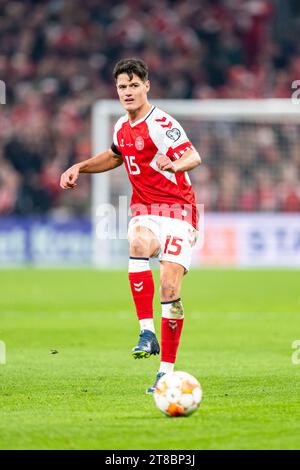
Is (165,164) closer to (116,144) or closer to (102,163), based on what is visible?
(116,144)

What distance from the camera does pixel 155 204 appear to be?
26.8 feet

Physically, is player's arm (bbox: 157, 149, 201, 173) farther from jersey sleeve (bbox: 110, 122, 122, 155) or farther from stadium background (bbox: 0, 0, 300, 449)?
stadium background (bbox: 0, 0, 300, 449)

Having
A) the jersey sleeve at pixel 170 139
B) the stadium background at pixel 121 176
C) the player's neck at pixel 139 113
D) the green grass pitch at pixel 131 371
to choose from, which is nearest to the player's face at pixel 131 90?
the player's neck at pixel 139 113

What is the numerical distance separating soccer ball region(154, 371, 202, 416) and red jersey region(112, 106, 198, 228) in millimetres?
1751

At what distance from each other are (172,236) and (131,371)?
175 cm

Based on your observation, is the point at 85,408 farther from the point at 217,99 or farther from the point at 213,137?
the point at 217,99

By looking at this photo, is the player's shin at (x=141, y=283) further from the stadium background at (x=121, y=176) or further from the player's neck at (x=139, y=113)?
the stadium background at (x=121, y=176)

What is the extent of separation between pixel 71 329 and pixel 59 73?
49.2 feet

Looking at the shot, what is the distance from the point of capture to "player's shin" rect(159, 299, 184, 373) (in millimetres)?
7750

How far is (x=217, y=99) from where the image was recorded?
2747cm

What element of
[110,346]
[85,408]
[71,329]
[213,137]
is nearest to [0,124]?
[213,137]

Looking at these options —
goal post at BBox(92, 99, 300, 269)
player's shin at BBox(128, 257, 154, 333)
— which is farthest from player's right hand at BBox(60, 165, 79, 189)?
goal post at BBox(92, 99, 300, 269)
